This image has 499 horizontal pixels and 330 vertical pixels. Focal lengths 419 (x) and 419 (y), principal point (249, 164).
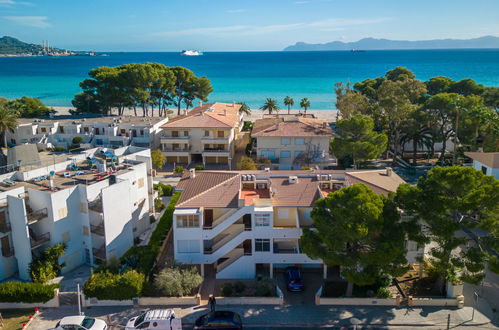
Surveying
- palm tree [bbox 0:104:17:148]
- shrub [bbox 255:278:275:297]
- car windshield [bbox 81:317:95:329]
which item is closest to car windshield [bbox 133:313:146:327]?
car windshield [bbox 81:317:95:329]

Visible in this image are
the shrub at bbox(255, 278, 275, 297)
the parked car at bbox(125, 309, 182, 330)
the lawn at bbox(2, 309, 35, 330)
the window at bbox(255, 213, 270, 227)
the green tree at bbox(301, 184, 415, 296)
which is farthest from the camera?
the window at bbox(255, 213, 270, 227)

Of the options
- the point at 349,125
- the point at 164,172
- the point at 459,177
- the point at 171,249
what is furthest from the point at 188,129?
the point at 459,177

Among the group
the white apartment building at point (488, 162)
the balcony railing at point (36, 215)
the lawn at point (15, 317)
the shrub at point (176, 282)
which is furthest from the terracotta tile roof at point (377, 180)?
the lawn at point (15, 317)

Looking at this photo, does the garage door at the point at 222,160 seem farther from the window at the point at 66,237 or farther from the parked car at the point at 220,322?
the parked car at the point at 220,322

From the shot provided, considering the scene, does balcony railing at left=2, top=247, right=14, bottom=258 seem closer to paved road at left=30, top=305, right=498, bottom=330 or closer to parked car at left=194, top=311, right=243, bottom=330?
paved road at left=30, top=305, right=498, bottom=330

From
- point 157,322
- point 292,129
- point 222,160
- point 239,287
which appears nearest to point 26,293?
point 157,322

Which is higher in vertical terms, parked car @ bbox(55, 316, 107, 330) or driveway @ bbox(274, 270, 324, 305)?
parked car @ bbox(55, 316, 107, 330)
